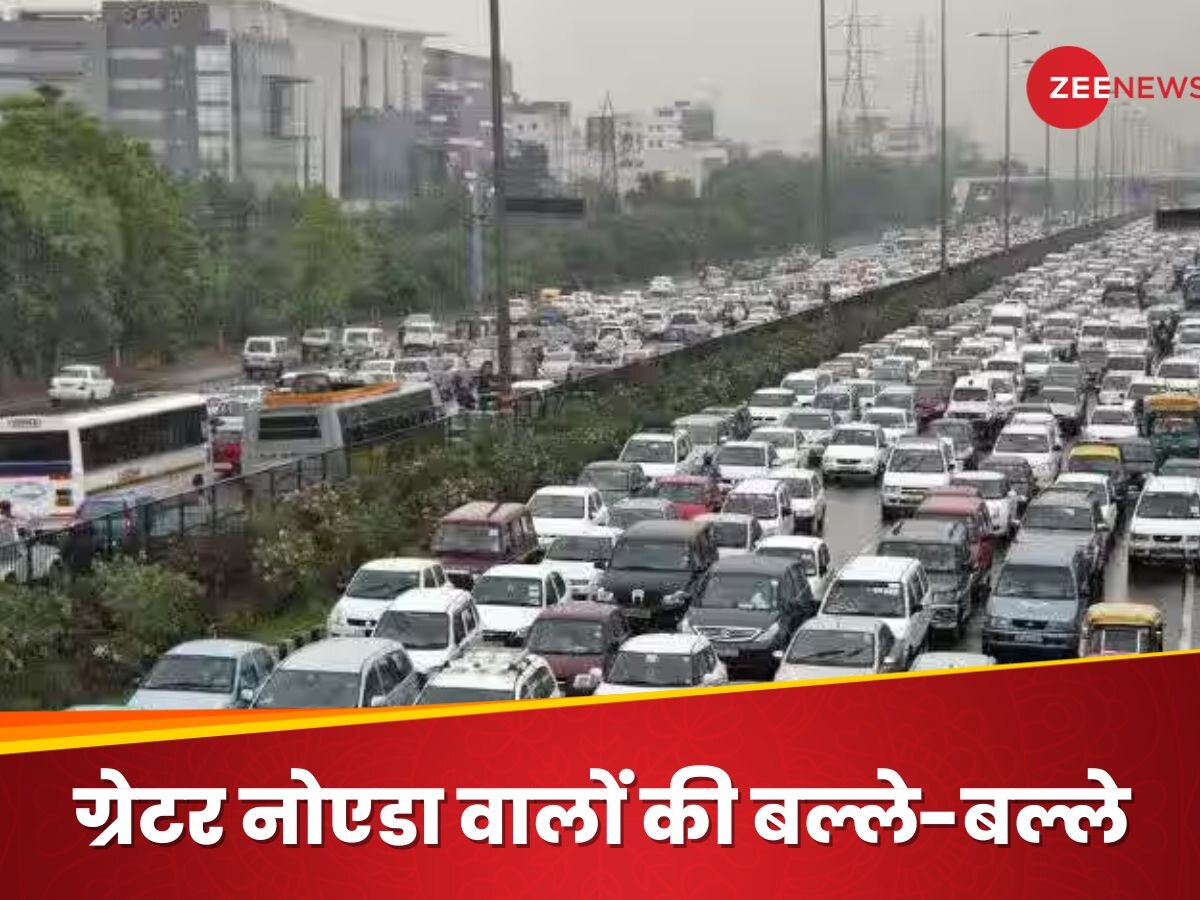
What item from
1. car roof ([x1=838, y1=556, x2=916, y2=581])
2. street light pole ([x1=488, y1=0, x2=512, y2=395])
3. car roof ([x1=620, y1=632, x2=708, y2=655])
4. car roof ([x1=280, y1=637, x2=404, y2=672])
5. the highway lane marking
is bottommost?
the highway lane marking

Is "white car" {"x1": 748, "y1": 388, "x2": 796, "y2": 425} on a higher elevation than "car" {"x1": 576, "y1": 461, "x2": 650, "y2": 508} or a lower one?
higher

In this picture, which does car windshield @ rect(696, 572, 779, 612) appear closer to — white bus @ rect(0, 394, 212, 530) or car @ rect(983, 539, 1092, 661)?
car @ rect(983, 539, 1092, 661)

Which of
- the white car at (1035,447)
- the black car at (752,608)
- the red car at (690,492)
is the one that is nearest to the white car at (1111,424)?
the white car at (1035,447)

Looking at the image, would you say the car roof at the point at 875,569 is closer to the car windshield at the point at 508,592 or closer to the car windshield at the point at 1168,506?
the car windshield at the point at 508,592

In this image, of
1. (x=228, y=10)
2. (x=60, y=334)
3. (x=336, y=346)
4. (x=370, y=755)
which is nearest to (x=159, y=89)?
(x=228, y=10)

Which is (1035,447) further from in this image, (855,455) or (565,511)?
(565,511)

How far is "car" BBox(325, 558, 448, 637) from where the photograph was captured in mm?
23531

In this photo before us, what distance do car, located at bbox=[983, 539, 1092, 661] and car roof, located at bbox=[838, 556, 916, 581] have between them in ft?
3.24

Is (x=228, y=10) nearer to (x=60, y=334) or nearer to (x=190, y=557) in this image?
(x=60, y=334)

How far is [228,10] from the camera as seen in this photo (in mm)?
104312

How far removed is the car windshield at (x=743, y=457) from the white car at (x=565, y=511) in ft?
17.5

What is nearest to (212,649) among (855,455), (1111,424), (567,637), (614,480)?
(567,637)

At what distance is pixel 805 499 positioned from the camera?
32250 millimetres

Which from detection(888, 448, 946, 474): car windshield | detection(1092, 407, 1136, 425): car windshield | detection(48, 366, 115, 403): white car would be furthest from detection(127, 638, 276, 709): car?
detection(48, 366, 115, 403): white car
